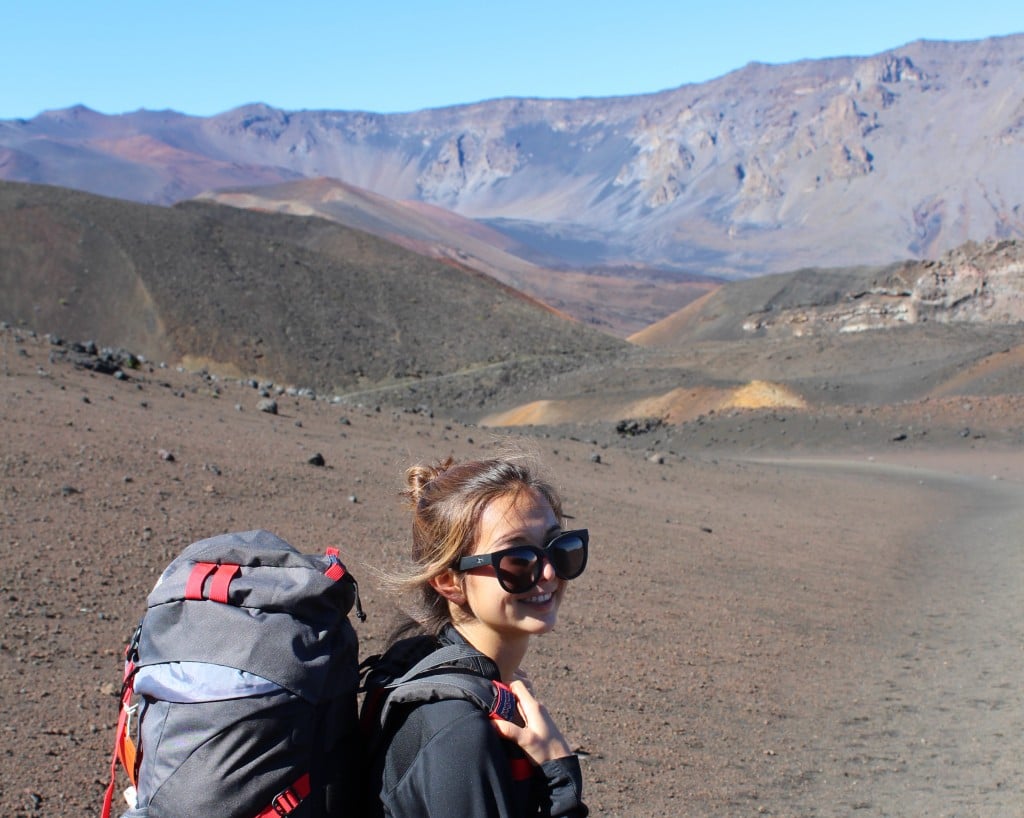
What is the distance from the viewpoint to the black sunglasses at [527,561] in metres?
2.31

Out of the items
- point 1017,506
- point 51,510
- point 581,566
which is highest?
point 581,566

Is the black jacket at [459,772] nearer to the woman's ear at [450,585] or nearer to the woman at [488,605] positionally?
the woman at [488,605]

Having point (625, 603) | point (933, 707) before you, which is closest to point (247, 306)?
point (625, 603)

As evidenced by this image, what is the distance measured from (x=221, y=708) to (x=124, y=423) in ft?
30.6

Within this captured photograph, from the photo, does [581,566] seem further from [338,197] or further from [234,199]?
[338,197]

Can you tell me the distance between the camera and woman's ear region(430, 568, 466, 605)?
2391 mm

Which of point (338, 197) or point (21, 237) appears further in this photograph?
point (338, 197)

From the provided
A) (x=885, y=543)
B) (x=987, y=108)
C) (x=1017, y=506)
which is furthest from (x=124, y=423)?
(x=987, y=108)

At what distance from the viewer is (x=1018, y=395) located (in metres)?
27.1

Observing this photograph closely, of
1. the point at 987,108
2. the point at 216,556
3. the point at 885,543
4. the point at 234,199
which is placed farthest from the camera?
the point at 987,108

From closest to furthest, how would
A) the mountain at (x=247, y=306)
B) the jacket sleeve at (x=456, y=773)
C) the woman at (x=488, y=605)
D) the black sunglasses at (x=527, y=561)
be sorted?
1. the jacket sleeve at (x=456, y=773)
2. the woman at (x=488, y=605)
3. the black sunglasses at (x=527, y=561)
4. the mountain at (x=247, y=306)

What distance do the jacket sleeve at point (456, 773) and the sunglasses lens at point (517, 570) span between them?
1.20 ft

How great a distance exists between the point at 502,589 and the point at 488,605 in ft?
0.17

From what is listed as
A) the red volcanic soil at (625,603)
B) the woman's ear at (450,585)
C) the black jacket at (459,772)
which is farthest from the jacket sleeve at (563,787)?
the red volcanic soil at (625,603)
